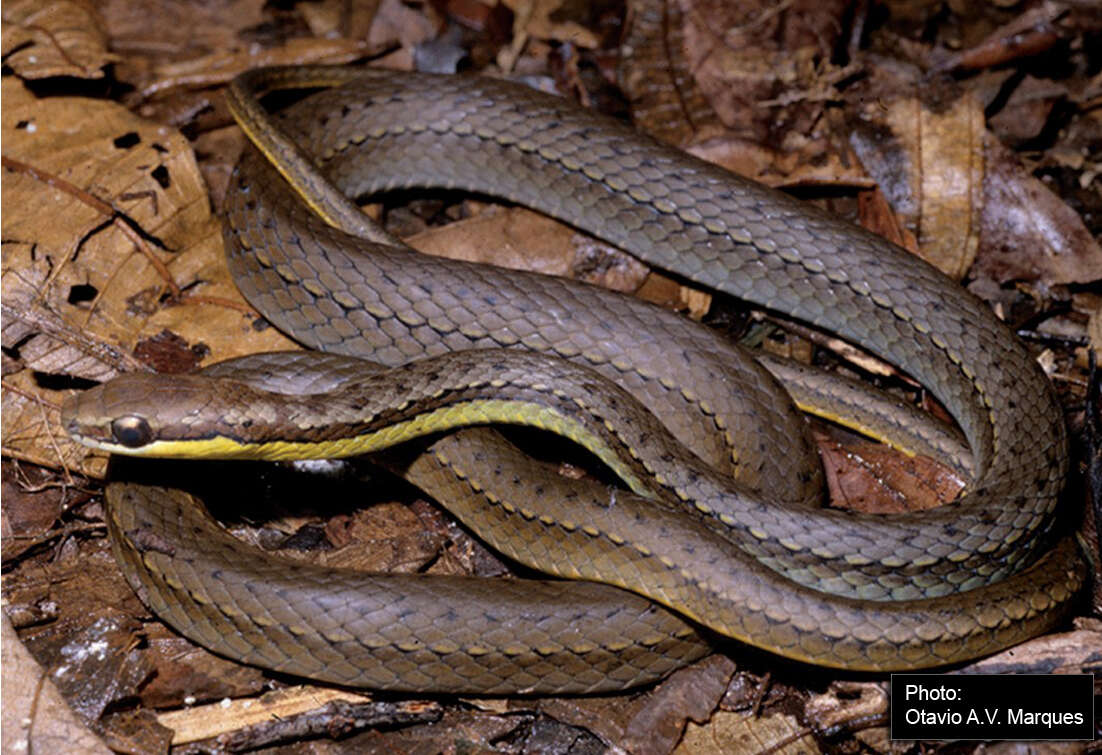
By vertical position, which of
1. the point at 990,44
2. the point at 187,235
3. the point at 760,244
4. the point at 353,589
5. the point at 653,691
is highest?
the point at 990,44

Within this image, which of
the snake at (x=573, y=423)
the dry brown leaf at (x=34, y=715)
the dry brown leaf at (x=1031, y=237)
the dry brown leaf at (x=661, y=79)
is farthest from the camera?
the dry brown leaf at (x=661, y=79)

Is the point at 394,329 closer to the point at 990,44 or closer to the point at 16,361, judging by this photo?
the point at 16,361

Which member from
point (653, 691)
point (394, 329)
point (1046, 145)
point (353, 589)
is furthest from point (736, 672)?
point (1046, 145)

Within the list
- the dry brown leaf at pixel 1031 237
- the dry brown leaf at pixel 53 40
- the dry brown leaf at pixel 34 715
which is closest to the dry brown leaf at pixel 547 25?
the dry brown leaf at pixel 53 40
